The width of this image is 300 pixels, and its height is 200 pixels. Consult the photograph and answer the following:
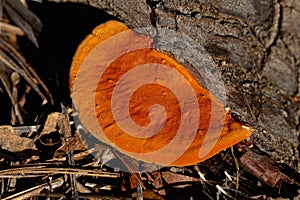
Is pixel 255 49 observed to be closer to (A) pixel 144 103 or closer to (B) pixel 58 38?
(A) pixel 144 103

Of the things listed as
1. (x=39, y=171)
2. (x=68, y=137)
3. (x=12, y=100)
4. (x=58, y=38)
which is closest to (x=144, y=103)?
(x=68, y=137)

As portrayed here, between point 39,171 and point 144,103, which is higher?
point 144,103

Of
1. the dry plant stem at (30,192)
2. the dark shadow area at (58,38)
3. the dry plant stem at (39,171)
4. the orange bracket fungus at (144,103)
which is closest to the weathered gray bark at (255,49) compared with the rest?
the orange bracket fungus at (144,103)

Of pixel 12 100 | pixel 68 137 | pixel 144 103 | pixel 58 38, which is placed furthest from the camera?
pixel 58 38

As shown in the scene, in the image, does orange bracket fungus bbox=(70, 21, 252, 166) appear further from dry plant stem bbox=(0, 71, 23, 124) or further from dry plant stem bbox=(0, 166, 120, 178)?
dry plant stem bbox=(0, 71, 23, 124)

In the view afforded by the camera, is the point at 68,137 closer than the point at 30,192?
No

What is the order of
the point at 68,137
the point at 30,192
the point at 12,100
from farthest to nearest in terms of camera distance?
the point at 12,100 → the point at 68,137 → the point at 30,192

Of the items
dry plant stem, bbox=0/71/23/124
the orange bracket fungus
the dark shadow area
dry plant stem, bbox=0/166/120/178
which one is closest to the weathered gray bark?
the orange bracket fungus

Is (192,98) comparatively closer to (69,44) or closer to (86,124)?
(86,124)
